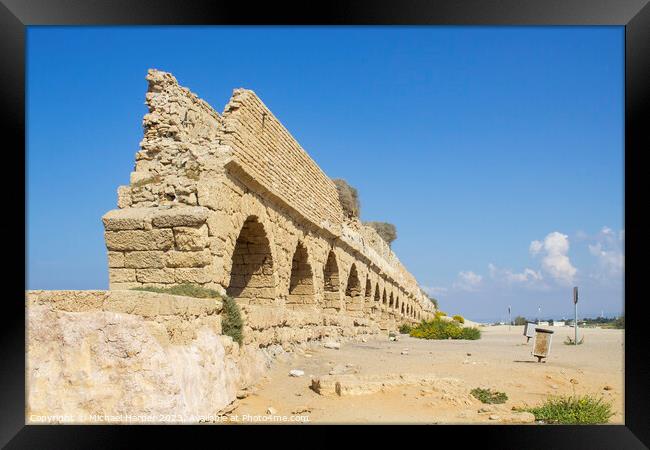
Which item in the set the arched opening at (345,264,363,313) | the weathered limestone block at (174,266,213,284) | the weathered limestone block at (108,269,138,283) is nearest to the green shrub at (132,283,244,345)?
the weathered limestone block at (174,266,213,284)

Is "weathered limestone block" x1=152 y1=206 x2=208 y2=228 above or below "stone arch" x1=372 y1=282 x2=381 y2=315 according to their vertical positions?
above

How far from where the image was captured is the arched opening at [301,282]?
13.6m

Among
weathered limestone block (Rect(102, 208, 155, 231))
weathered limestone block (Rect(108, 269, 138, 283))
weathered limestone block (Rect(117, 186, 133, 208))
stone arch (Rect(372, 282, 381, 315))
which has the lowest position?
stone arch (Rect(372, 282, 381, 315))

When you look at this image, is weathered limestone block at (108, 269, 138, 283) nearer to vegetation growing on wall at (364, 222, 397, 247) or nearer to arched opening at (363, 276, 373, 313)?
arched opening at (363, 276, 373, 313)

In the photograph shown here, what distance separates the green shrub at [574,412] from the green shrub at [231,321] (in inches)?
141

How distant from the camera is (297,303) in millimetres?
13664

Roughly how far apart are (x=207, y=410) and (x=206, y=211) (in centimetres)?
299

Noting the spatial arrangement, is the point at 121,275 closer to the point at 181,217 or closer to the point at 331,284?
the point at 181,217

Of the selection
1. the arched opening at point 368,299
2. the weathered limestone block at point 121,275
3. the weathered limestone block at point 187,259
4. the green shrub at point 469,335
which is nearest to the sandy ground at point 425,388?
the weathered limestone block at point 187,259

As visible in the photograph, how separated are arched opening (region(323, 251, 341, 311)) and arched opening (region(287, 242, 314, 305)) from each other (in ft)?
8.62

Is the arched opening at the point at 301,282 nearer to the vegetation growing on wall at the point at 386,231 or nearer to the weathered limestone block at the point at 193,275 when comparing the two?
the weathered limestone block at the point at 193,275

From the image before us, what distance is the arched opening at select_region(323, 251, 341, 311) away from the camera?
53.8ft

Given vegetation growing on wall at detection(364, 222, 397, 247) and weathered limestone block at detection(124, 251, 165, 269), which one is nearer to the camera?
weathered limestone block at detection(124, 251, 165, 269)
